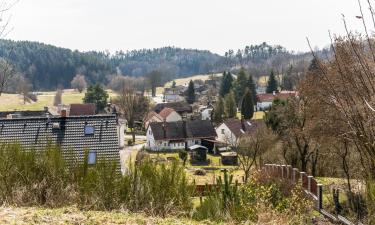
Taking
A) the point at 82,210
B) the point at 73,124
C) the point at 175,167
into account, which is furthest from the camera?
the point at 73,124

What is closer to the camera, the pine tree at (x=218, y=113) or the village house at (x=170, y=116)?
the pine tree at (x=218, y=113)

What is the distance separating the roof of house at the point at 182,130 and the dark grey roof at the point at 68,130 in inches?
1241

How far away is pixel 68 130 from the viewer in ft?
62.4

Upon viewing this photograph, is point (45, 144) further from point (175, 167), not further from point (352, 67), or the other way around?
point (352, 67)

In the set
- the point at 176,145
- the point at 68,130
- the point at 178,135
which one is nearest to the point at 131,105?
the point at 178,135

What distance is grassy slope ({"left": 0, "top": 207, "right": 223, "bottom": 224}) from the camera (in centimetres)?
641

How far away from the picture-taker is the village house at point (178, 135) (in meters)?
51.3

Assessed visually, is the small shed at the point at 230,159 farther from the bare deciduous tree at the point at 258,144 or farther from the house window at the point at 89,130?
the house window at the point at 89,130

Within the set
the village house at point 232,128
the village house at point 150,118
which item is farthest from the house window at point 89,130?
the village house at point 150,118

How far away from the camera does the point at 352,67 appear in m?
5.00

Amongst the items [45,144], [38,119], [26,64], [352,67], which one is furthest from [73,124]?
[26,64]

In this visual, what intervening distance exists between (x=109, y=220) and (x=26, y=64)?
15836 cm

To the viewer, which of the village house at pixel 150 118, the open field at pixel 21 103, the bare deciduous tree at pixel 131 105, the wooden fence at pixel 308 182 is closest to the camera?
the wooden fence at pixel 308 182

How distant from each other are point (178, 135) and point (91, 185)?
44.3m
